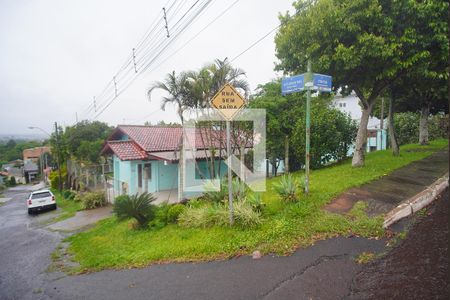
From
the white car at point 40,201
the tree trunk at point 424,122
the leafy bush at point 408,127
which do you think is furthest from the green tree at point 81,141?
the leafy bush at point 408,127

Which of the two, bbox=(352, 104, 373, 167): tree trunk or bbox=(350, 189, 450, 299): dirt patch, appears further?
bbox=(352, 104, 373, 167): tree trunk

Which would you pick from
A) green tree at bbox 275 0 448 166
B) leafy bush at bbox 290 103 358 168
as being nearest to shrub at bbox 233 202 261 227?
green tree at bbox 275 0 448 166

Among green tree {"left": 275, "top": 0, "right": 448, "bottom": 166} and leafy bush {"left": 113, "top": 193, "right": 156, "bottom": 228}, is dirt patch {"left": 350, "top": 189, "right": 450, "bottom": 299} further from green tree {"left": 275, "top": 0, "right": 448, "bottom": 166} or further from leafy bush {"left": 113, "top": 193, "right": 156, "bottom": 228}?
leafy bush {"left": 113, "top": 193, "right": 156, "bottom": 228}

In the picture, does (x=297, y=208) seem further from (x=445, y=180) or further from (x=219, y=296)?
(x=445, y=180)

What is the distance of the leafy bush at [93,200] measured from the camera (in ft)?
55.1

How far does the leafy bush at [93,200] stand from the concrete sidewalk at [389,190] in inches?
596

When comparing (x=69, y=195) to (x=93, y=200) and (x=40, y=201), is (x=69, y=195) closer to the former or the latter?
(x=40, y=201)

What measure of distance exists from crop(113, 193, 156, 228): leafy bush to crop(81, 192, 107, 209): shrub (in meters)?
10.1

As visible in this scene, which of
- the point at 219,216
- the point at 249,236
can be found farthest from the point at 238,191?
the point at 249,236

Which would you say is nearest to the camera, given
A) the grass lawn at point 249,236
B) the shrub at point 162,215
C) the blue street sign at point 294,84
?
the grass lawn at point 249,236

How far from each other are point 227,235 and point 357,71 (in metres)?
7.11

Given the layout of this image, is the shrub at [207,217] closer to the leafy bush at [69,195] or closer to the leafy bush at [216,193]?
the leafy bush at [216,193]

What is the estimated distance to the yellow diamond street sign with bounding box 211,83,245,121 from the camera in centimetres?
577

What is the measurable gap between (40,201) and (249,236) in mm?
17868
